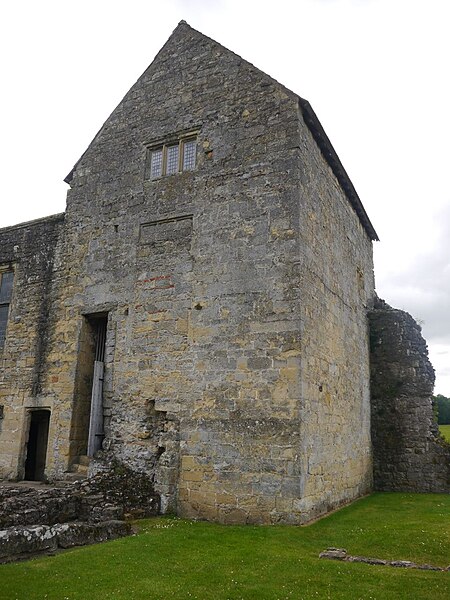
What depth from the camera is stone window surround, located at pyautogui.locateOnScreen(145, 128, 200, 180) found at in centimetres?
1260

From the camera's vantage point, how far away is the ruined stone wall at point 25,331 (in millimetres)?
13055

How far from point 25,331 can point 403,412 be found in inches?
417

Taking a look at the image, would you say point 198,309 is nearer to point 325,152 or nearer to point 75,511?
point 75,511

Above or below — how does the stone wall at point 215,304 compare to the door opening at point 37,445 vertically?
above

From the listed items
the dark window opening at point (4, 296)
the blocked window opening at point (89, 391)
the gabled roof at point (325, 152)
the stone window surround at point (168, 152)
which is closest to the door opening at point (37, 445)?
the blocked window opening at point (89, 391)

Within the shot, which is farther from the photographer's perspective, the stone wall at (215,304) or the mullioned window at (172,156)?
the mullioned window at (172,156)

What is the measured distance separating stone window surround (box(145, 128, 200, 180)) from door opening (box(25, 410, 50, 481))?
655cm

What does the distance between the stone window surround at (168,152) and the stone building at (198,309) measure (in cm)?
4

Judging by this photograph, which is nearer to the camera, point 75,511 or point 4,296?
point 75,511

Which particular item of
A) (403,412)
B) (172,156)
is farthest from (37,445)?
(403,412)

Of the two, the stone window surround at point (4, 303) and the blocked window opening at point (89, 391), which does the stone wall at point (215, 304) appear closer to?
the blocked window opening at point (89, 391)

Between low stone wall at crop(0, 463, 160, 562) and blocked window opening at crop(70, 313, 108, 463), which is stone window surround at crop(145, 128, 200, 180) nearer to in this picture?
blocked window opening at crop(70, 313, 108, 463)

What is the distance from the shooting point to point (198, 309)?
11180 mm

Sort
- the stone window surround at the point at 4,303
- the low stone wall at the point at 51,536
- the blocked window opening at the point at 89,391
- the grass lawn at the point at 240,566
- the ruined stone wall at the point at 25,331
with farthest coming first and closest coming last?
the stone window surround at the point at 4,303
the ruined stone wall at the point at 25,331
the blocked window opening at the point at 89,391
the low stone wall at the point at 51,536
the grass lawn at the point at 240,566
